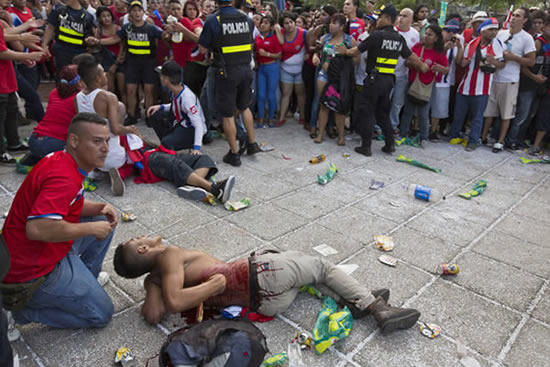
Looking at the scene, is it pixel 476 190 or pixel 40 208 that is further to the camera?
pixel 476 190

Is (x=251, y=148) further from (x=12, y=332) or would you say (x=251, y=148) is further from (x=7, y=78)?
(x=12, y=332)

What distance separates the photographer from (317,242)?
3.58 metres

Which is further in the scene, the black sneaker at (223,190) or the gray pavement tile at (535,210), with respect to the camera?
the gray pavement tile at (535,210)

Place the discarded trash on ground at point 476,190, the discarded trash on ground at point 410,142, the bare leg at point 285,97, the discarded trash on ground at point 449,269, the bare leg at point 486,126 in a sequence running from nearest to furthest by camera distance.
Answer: the discarded trash on ground at point 449,269, the discarded trash on ground at point 476,190, the discarded trash on ground at point 410,142, the bare leg at point 486,126, the bare leg at point 285,97

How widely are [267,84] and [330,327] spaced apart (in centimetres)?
551

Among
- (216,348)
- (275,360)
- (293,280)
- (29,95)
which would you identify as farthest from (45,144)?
(275,360)

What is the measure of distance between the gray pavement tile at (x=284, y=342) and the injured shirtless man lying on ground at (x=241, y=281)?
3.3 inches

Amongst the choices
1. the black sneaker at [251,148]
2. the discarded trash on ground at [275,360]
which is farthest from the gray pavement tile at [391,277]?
the black sneaker at [251,148]

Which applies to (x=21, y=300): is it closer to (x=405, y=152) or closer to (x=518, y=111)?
(x=405, y=152)

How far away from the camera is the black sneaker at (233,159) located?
17.9ft

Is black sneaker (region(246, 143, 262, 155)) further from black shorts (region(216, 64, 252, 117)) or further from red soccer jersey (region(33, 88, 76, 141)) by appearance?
red soccer jersey (region(33, 88, 76, 141))

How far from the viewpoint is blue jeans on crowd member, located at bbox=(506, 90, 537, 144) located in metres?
6.50

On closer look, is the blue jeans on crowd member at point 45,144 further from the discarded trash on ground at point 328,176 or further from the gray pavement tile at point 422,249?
the gray pavement tile at point 422,249

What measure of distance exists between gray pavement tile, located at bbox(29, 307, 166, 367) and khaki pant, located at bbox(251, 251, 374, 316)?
68cm
